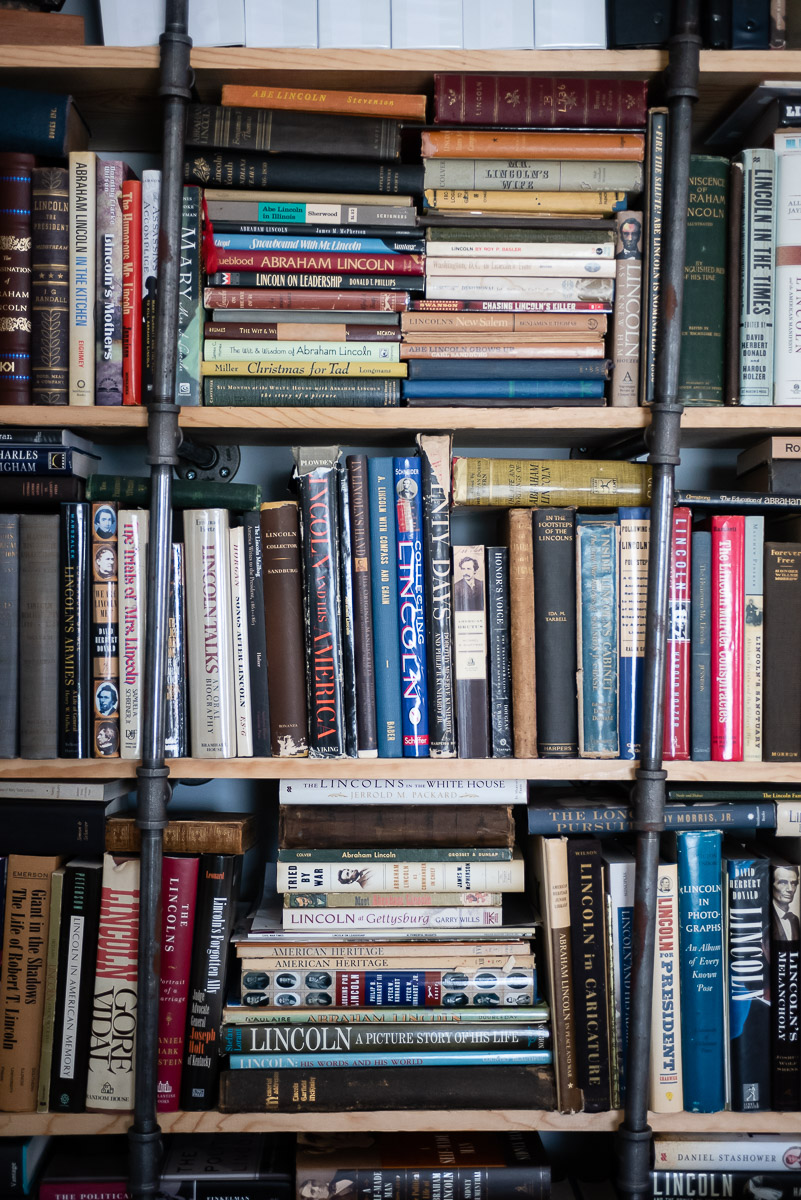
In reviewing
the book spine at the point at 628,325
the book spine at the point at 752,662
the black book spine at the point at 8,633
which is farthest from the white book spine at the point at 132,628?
the book spine at the point at 752,662

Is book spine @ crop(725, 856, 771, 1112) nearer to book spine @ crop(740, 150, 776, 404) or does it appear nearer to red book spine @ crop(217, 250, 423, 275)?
book spine @ crop(740, 150, 776, 404)

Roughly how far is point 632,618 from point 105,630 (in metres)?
0.59

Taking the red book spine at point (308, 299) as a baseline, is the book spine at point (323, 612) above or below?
below

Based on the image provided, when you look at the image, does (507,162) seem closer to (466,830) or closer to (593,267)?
(593,267)

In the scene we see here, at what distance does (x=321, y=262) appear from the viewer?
982mm

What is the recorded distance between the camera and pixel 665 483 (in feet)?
3.13

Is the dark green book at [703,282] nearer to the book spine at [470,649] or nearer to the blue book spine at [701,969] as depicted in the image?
the book spine at [470,649]

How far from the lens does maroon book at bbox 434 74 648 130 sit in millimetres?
962

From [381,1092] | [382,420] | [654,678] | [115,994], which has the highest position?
[382,420]

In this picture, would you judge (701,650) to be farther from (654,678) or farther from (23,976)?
(23,976)

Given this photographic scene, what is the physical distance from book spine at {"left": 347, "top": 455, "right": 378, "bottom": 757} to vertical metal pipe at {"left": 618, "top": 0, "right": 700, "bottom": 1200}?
0.30 metres

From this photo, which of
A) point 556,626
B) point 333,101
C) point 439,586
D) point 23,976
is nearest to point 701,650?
point 556,626

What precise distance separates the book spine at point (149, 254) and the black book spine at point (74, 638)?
172 mm

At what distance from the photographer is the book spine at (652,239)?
3.18 feet
